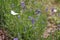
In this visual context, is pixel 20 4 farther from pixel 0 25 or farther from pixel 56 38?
pixel 56 38

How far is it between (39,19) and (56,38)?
403 millimetres

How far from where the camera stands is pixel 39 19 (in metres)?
2.98

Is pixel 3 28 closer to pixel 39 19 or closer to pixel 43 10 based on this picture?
pixel 39 19

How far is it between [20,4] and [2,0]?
0.33 metres

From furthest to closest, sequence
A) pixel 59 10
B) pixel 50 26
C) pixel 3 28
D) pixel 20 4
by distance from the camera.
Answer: pixel 59 10 < pixel 50 26 < pixel 20 4 < pixel 3 28

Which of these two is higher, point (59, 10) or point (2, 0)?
Answer: point (2, 0)

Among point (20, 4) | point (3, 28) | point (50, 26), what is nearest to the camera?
point (3, 28)

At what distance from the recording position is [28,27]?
2.70 meters

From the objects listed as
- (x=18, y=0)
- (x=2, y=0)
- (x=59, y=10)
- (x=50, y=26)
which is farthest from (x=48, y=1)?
(x=2, y=0)

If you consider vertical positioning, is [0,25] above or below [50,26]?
above

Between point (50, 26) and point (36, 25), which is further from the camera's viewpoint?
point (50, 26)

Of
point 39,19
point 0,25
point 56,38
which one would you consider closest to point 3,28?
point 0,25

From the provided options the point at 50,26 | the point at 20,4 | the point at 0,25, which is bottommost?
the point at 50,26

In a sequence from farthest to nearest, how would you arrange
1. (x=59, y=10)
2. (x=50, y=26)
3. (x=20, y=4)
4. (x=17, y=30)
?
1. (x=59, y=10)
2. (x=50, y=26)
3. (x=20, y=4)
4. (x=17, y=30)
